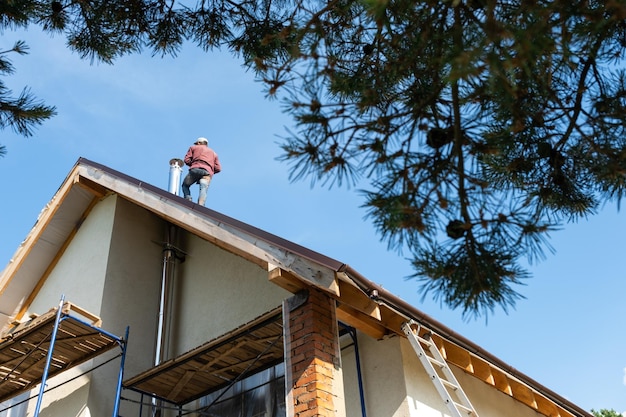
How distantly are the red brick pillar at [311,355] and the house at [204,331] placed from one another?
0.05 feet

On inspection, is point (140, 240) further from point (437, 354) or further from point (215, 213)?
point (437, 354)

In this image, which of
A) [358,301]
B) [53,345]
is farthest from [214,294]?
[358,301]

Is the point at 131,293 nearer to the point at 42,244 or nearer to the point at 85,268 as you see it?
the point at 85,268

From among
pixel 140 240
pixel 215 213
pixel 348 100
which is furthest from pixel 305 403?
pixel 140 240

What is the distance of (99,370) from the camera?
8.59 metres

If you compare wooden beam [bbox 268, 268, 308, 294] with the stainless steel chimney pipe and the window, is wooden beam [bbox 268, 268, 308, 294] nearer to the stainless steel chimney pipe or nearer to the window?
the window

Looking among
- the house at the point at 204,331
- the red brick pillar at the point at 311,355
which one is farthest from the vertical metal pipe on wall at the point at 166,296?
the red brick pillar at the point at 311,355

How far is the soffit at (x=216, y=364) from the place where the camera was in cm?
698

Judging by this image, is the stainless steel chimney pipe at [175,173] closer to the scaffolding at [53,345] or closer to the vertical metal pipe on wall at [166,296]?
the vertical metal pipe on wall at [166,296]

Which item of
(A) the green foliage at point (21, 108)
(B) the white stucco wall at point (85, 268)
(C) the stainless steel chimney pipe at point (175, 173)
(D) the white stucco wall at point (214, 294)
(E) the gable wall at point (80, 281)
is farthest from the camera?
(C) the stainless steel chimney pipe at point (175, 173)

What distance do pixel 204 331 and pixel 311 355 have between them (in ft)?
10.8

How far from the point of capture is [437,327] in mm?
6879

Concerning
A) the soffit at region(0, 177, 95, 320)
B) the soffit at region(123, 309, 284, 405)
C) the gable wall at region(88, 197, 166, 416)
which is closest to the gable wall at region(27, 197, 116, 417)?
the gable wall at region(88, 197, 166, 416)

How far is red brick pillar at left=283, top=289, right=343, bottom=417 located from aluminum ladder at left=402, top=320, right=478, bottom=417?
766 millimetres
